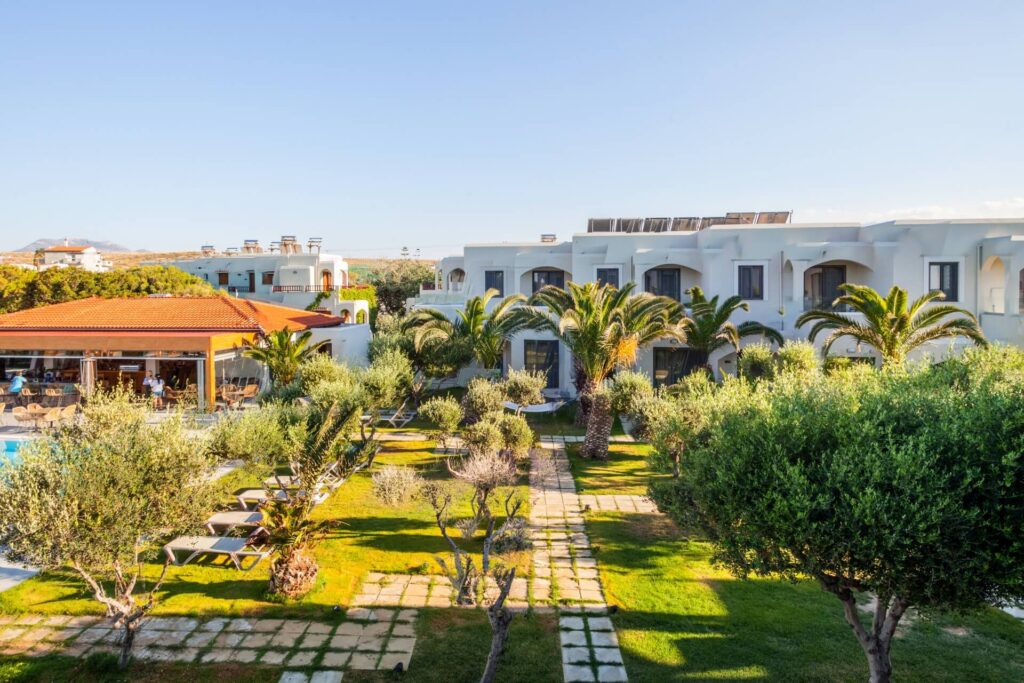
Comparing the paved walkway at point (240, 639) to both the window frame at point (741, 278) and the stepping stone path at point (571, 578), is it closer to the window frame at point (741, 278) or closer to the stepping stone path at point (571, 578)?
the stepping stone path at point (571, 578)

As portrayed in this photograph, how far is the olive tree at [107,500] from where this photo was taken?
7.63 m

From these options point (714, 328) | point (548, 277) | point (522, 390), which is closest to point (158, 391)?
point (522, 390)

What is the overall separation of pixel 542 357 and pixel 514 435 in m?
12.6

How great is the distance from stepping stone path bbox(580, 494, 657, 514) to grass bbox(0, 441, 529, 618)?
1.67 meters

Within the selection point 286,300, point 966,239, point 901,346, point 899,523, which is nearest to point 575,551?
point 899,523

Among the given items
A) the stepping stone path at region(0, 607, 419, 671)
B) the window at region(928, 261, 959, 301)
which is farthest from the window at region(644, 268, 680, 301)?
the stepping stone path at region(0, 607, 419, 671)

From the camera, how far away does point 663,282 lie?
31703mm

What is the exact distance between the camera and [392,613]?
10.1 m

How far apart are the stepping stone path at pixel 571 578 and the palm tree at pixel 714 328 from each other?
1009cm

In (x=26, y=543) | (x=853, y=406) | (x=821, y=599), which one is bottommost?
(x=821, y=599)

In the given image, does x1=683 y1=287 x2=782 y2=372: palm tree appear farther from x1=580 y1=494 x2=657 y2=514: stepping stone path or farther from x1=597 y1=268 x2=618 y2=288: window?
x1=580 y1=494 x2=657 y2=514: stepping stone path

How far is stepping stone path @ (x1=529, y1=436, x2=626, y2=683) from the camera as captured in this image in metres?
8.77

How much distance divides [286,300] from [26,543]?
38.2 metres

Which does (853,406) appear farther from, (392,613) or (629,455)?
(629,455)
